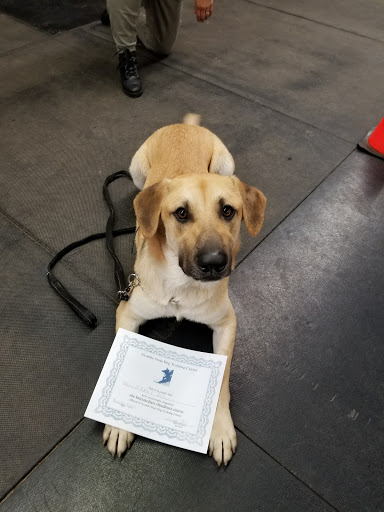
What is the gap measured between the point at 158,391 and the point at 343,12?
21.7ft

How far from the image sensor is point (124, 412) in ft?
5.46

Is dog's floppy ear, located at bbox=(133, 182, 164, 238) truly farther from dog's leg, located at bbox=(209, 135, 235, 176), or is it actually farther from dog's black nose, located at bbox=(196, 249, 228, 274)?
dog's leg, located at bbox=(209, 135, 235, 176)

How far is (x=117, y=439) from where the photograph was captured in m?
1.60

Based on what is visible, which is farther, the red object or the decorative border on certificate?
the red object

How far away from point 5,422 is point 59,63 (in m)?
3.88

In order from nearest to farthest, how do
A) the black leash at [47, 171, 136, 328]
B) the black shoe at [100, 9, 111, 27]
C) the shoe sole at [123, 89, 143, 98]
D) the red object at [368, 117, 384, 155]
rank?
the black leash at [47, 171, 136, 328] → the red object at [368, 117, 384, 155] → the shoe sole at [123, 89, 143, 98] → the black shoe at [100, 9, 111, 27]

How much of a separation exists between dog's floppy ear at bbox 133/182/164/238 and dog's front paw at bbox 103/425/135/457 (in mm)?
896

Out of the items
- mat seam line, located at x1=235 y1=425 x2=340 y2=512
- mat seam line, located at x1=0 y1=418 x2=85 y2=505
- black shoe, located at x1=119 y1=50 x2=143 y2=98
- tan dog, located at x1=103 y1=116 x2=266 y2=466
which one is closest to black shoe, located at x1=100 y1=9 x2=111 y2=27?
black shoe, located at x1=119 y1=50 x2=143 y2=98

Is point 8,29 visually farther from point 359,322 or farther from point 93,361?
point 359,322

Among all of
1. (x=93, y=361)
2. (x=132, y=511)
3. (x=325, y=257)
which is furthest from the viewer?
(x=325, y=257)

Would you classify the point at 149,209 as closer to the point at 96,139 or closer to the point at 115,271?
the point at 115,271

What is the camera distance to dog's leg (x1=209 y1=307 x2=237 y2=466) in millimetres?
1603

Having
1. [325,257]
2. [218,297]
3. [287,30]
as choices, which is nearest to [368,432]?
[218,297]

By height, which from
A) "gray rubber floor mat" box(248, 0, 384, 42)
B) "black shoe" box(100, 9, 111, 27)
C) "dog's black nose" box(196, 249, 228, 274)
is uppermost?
"gray rubber floor mat" box(248, 0, 384, 42)
